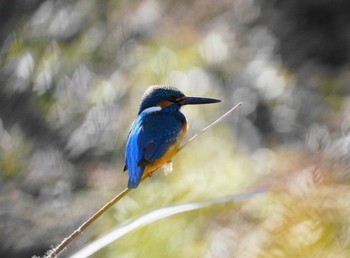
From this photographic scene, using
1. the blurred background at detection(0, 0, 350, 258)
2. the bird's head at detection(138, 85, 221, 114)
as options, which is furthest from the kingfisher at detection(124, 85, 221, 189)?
the blurred background at detection(0, 0, 350, 258)

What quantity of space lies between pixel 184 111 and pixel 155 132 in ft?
3.30

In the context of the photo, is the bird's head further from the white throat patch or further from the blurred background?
the blurred background

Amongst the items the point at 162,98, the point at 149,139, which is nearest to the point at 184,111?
the point at 162,98

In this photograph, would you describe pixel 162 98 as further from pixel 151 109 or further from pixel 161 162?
pixel 161 162

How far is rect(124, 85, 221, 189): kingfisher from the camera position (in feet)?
4.75

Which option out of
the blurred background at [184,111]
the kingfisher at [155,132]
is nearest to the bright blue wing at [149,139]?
the kingfisher at [155,132]

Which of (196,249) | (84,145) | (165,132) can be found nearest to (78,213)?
(84,145)

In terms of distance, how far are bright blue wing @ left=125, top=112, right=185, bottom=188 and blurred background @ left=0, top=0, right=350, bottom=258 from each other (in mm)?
255

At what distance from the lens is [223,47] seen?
2.97 m

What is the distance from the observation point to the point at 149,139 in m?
1.53

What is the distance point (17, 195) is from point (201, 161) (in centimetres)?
114

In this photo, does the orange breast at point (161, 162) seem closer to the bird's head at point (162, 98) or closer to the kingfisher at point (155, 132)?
the kingfisher at point (155, 132)

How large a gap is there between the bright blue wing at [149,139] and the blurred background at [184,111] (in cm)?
25

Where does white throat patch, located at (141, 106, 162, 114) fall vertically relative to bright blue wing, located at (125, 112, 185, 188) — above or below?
above
